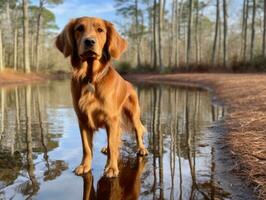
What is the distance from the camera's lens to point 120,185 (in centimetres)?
351

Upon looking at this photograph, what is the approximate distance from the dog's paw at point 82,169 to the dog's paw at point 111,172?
21 centimetres

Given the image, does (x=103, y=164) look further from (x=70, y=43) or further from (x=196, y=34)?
(x=196, y=34)

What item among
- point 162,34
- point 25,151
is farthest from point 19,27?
point 25,151

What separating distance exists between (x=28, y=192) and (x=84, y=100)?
1092 millimetres

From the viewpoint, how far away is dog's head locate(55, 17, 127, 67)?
12.6 ft

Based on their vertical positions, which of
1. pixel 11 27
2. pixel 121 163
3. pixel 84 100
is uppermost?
pixel 11 27

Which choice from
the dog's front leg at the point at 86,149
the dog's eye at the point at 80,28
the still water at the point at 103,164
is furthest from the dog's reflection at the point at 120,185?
the dog's eye at the point at 80,28

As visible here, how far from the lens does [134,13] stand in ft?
144

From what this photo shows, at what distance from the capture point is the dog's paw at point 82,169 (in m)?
3.86

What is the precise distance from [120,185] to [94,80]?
1.16 meters

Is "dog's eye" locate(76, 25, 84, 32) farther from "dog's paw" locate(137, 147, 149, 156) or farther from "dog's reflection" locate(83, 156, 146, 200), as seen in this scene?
"dog's paw" locate(137, 147, 149, 156)

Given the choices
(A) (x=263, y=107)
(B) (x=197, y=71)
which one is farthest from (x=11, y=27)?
(A) (x=263, y=107)

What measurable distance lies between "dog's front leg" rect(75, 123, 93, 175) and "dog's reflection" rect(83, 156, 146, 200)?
4.1 inches

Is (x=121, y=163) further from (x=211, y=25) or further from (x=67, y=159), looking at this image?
(x=211, y=25)
